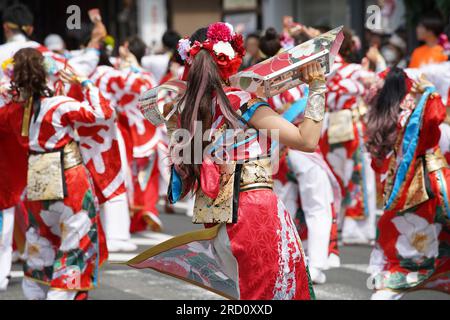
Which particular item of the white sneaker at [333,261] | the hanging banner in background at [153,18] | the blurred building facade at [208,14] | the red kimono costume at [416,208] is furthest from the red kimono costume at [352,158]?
the hanging banner in background at [153,18]

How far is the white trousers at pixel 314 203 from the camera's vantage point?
792cm

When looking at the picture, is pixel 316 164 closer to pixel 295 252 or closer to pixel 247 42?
pixel 295 252

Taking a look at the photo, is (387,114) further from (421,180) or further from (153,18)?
(153,18)

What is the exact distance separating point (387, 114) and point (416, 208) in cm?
59

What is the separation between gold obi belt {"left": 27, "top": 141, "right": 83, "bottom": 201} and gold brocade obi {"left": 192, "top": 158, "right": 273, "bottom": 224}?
1980mm

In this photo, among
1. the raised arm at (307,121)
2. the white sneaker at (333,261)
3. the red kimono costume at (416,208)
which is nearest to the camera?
the raised arm at (307,121)

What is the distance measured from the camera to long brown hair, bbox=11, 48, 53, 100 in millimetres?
6551

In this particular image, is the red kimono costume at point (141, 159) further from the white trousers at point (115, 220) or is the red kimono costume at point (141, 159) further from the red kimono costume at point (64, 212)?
the red kimono costume at point (64, 212)

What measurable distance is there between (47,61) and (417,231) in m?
2.43

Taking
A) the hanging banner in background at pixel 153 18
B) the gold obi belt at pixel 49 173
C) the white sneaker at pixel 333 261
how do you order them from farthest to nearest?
the hanging banner in background at pixel 153 18 < the white sneaker at pixel 333 261 < the gold obi belt at pixel 49 173

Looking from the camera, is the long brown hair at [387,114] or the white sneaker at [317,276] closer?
the long brown hair at [387,114]

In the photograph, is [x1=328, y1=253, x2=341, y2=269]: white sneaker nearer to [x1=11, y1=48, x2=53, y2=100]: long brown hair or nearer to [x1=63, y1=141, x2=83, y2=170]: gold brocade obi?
[x1=63, y1=141, x2=83, y2=170]: gold brocade obi

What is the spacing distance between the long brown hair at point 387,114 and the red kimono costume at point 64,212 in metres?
1.61

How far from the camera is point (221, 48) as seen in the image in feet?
15.5
